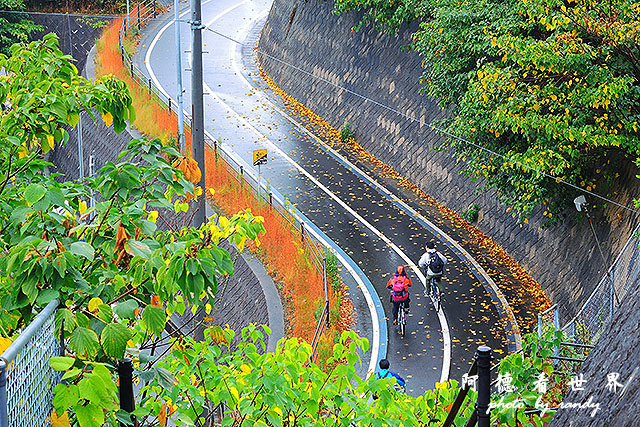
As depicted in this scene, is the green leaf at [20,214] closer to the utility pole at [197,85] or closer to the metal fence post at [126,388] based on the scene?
the metal fence post at [126,388]

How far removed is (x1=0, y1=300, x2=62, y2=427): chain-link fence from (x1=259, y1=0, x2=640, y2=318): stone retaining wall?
14.1 metres

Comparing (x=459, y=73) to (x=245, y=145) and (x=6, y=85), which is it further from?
(x=6, y=85)

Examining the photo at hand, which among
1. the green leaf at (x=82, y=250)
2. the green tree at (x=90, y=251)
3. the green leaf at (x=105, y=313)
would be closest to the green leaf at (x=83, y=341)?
the green tree at (x=90, y=251)

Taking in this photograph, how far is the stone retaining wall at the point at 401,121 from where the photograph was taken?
17.3 m

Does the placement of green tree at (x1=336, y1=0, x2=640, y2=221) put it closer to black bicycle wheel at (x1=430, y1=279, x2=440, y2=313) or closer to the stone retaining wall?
the stone retaining wall

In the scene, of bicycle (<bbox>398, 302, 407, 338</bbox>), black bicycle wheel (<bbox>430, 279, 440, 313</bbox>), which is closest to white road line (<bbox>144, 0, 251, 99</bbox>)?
black bicycle wheel (<bbox>430, 279, 440, 313</bbox>)

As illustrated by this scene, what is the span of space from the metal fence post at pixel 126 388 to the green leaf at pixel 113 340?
0.20 m

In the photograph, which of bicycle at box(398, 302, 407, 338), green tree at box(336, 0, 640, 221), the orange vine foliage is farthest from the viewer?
the orange vine foliage

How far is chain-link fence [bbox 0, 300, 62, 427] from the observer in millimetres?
3266

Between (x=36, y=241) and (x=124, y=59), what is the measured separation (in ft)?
101

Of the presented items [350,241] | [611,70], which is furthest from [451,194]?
[611,70]

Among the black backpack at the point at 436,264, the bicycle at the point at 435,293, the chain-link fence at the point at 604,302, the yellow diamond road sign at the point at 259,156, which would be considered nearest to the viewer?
the chain-link fence at the point at 604,302

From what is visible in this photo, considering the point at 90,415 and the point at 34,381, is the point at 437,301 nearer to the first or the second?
the point at 90,415

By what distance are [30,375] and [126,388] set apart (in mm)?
859
